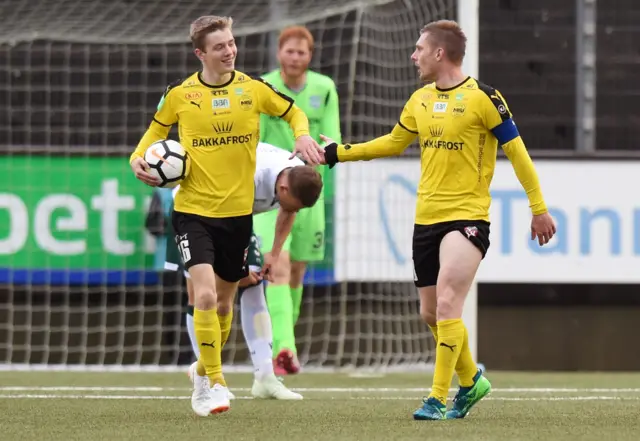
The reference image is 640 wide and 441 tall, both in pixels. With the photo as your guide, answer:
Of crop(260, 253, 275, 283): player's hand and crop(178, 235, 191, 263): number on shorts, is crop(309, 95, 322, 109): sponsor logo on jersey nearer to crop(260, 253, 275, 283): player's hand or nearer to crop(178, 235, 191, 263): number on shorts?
crop(260, 253, 275, 283): player's hand

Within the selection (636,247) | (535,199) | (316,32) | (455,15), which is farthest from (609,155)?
(535,199)

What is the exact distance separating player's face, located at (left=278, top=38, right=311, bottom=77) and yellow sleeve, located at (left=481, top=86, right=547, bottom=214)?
250 cm

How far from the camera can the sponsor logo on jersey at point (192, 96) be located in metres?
6.05

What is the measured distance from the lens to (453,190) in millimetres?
5699

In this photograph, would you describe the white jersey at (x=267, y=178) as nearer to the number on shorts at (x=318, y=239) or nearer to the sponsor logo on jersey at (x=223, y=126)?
the sponsor logo on jersey at (x=223, y=126)

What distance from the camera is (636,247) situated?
9.71 meters

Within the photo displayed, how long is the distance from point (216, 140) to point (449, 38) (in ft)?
3.32

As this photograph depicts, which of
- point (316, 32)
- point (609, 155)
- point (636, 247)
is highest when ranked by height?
point (316, 32)

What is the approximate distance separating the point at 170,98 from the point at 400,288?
465 cm

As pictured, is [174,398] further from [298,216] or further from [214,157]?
[298,216]

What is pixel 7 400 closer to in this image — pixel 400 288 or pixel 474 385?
pixel 474 385

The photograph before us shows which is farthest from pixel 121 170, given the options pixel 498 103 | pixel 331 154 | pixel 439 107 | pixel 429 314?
pixel 498 103

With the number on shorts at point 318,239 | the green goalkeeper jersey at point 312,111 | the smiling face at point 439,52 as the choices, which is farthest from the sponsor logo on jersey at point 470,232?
the number on shorts at point 318,239

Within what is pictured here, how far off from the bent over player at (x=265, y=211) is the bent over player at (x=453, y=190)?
0.53 meters
